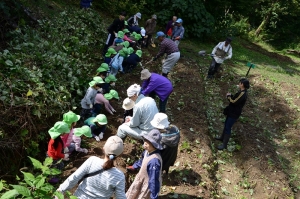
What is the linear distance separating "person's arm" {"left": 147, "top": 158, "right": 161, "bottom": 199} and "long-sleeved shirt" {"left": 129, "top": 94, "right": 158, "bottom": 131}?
1498 millimetres

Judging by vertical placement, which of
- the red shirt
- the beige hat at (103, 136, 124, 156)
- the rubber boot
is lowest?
the rubber boot

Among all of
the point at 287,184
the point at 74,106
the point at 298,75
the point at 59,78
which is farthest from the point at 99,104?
the point at 298,75

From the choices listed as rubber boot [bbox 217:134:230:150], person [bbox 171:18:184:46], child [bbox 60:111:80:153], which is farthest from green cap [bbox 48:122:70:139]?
person [bbox 171:18:184:46]

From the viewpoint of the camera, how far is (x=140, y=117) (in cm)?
530

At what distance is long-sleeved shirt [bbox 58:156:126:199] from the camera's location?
319cm

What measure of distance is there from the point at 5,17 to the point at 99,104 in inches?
156

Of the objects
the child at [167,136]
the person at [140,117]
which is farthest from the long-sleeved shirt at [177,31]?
the child at [167,136]

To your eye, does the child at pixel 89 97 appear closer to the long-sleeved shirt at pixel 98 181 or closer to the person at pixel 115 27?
the long-sleeved shirt at pixel 98 181

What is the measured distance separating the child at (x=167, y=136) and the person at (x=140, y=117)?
0.46 m

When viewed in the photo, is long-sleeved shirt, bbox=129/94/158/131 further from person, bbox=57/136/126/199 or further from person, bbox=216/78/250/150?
person, bbox=216/78/250/150

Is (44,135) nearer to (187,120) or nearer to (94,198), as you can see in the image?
(94,198)

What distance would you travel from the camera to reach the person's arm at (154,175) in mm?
3850

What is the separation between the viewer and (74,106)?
22.5 feet

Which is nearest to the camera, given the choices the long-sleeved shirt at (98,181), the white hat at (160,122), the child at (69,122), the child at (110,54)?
the long-sleeved shirt at (98,181)
